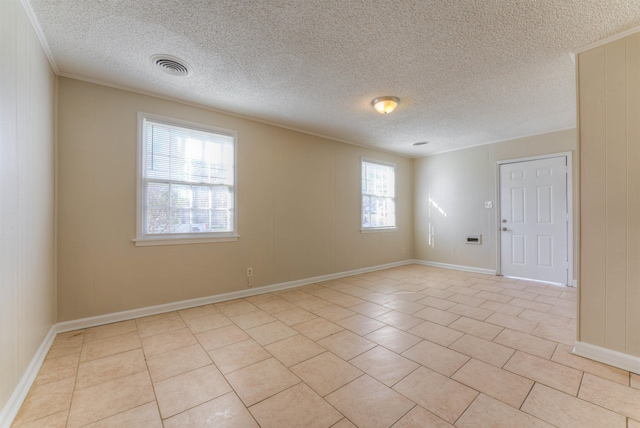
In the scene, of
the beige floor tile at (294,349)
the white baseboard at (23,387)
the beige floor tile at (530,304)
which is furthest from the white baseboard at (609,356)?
the white baseboard at (23,387)

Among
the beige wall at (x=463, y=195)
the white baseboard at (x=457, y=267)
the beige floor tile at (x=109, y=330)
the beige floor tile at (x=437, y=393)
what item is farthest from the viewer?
the white baseboard at (x=457, y=267)

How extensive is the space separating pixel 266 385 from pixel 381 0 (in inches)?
105

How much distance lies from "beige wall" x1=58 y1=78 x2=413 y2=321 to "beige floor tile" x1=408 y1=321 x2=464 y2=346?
214cm

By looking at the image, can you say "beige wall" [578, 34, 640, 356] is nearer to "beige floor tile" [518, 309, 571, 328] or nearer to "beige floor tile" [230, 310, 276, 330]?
"beige floor tile" [518, 309, 571, 328]

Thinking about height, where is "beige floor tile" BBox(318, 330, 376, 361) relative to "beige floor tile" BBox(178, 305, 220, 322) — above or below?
above

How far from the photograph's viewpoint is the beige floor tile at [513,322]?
2.69 meters

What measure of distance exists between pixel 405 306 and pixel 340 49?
292 centimetres

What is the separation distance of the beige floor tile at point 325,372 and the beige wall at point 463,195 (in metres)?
4.32

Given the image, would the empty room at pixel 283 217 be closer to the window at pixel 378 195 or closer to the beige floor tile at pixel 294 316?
the beige floor tile at pixel 294 316

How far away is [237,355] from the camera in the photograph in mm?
2209

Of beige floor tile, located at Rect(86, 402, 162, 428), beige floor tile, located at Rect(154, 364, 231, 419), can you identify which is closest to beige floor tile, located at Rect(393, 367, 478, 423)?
beige floor tile, located at Rect(154, 364, 231, 419)

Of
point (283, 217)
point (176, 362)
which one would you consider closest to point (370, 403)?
point (176, 362)

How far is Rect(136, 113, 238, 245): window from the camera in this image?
3086 mm

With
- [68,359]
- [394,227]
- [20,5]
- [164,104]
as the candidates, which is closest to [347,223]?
[394,227]
